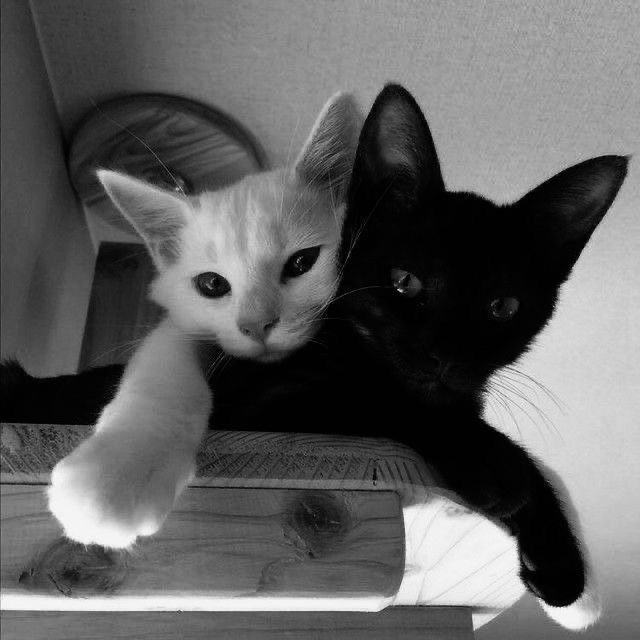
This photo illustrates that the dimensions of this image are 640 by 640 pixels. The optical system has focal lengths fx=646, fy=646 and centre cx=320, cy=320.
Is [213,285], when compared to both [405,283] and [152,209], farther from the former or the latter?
[405,283]

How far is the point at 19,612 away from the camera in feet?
2.17

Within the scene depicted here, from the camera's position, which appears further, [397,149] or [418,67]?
[418,67]

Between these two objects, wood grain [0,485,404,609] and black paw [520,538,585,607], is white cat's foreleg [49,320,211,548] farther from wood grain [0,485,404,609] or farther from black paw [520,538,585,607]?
black paw [520,538,585,607]

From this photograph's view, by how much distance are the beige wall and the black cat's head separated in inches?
21.1

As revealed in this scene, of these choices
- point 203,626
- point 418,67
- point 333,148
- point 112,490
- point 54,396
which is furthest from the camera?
point 418,67

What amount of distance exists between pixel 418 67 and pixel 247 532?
0.93m

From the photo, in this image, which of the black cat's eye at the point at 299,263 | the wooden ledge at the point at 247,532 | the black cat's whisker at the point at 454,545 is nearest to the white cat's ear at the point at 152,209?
the black cat's eye at the point at 299,263

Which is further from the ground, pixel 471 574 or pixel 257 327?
pixel 257 327

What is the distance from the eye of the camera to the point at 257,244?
963 millimetres

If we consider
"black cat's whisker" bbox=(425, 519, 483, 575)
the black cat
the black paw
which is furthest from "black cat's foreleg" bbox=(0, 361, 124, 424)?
the black paw

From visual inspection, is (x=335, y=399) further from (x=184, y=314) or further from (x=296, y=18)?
(x=296, y=18)

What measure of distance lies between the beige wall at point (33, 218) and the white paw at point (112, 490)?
55 centimetres

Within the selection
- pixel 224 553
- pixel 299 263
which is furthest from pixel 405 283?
pixel 224 553

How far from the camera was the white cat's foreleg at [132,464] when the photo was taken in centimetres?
51
